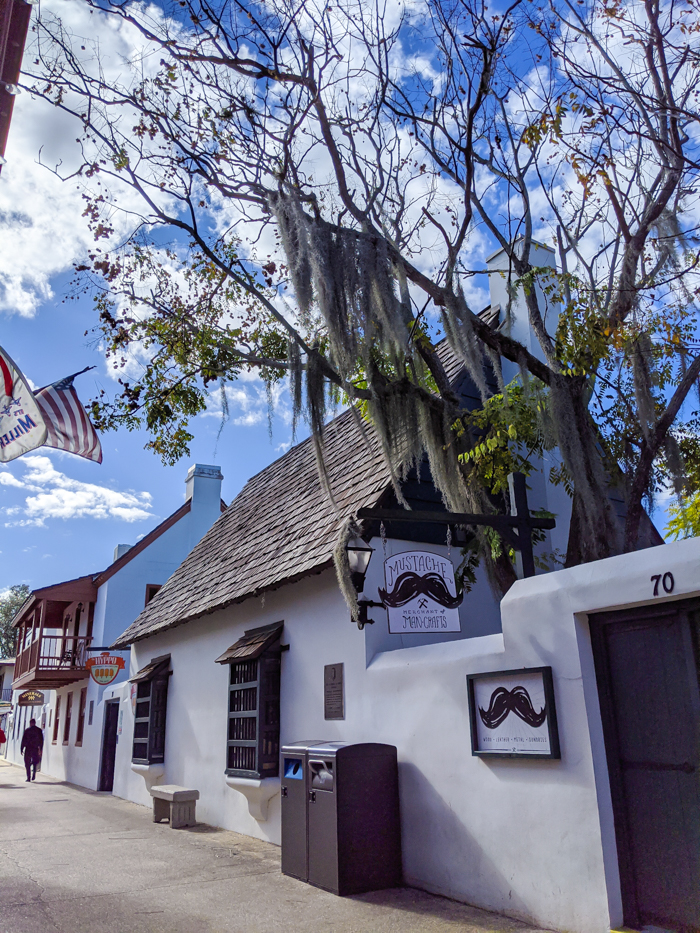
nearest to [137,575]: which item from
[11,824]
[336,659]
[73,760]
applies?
[73,760]

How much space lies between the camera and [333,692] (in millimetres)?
7551

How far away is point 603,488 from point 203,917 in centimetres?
470

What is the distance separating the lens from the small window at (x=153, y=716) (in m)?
12.3

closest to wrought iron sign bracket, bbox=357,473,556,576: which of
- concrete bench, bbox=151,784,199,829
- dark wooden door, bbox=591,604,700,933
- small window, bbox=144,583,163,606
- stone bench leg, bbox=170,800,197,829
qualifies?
dark wooden door, bbox=591,604,700,933

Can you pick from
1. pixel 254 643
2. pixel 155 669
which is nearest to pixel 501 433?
pixel 254 643

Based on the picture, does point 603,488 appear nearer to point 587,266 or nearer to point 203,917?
point 587,266

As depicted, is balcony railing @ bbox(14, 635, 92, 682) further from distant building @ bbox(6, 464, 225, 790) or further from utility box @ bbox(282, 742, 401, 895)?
utility box @ bbox(282, 742, 401, 895)

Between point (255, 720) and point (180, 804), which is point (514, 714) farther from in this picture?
point (180, 804)

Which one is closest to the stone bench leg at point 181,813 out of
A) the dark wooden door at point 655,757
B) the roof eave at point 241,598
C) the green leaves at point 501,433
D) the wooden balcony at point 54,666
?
the roof eave at point 241,598

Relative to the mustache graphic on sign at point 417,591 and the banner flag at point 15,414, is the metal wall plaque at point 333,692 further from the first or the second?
the banner flag at point 15,414

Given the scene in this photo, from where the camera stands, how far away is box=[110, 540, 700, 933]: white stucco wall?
15.1ft

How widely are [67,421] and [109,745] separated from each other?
490 inches

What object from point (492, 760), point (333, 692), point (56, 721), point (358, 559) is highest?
point (358, 559)

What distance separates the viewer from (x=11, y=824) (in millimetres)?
10297
